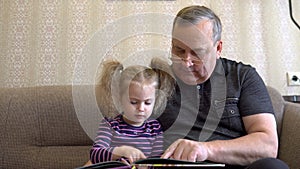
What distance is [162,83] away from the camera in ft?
4.00

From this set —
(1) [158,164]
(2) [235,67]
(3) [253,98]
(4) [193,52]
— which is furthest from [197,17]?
(1) [158,164]

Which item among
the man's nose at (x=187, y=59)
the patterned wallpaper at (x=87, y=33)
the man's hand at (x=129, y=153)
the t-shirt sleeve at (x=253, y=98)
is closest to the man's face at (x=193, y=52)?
the man's nose at (x=187, y=59)

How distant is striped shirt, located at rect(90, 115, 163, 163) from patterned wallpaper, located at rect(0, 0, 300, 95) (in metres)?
0.65

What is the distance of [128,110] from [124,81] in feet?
0.30

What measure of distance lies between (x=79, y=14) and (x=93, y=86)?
67cm

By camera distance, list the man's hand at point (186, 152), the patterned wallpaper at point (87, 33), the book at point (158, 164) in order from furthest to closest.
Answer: the patterned wallpaper at point (87, 33) < the man's hand at point (186, 152) < the book at point (158, 164)

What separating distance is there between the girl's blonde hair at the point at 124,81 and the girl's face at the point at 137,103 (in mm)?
19

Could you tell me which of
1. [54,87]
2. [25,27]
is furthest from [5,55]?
[54,87]

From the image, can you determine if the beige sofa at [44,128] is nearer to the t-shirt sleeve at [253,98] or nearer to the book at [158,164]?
the t-shirt sleeve at [253,98]

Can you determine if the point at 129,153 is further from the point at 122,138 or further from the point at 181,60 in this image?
the point at 181,60

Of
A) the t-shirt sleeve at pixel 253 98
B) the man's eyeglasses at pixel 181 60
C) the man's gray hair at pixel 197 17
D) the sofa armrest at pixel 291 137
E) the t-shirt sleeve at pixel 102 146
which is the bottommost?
the sofa armrest at pixel 291 137

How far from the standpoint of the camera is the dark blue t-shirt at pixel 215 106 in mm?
1230

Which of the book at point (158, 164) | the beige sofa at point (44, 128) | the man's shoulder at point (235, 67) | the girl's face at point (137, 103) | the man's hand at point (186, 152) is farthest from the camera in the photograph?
the beige sofa at point (44, 128)

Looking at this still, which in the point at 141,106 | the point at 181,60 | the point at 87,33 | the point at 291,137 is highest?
the point at 87,33
